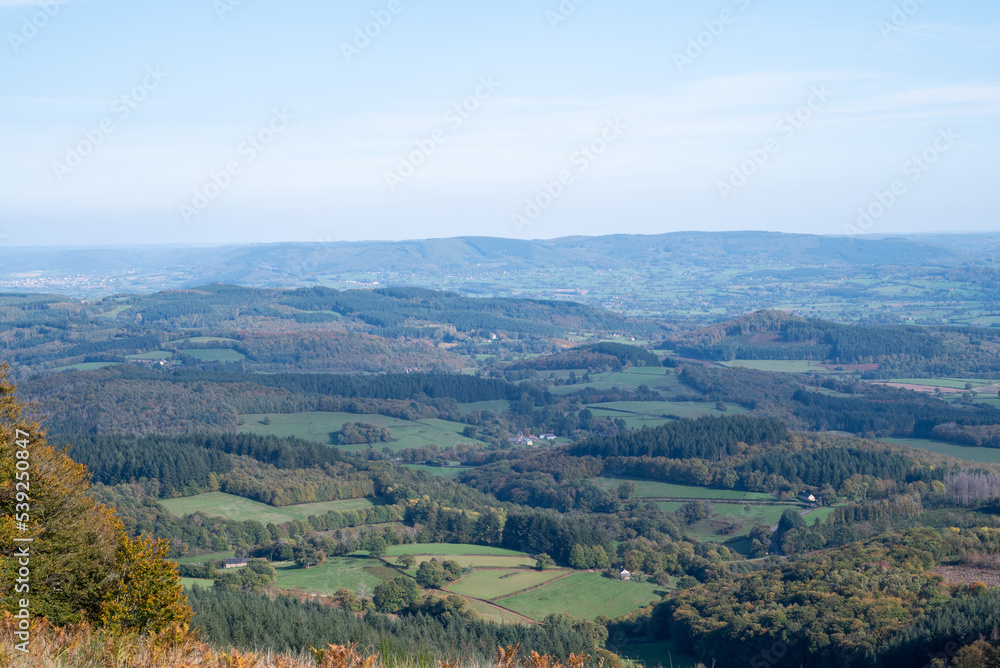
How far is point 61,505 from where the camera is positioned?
1919 centimetres

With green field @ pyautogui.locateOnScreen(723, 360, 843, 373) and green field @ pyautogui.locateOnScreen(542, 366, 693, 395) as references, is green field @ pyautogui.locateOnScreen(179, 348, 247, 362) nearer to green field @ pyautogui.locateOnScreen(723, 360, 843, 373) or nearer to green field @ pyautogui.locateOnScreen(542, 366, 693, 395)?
green field @ pyautogui.locateOnScreen(542, 366, 693, 395)

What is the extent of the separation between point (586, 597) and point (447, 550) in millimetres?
14523

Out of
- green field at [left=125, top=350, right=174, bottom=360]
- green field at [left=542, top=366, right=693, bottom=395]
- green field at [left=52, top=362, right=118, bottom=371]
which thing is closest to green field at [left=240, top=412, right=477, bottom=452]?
green field at [left=542, top=366, right=693, bottom=395]

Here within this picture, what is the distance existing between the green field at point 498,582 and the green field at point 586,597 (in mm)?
1034

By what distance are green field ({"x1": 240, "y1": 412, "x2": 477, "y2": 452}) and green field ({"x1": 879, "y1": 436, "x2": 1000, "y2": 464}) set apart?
54.6 m

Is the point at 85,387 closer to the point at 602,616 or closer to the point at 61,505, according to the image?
the point at 602,616

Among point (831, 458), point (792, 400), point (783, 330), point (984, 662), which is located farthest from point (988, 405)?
point (984, 662)

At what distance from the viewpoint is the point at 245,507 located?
77.5 meters

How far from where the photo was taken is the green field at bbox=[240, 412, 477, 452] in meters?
111

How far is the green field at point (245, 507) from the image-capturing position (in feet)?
243

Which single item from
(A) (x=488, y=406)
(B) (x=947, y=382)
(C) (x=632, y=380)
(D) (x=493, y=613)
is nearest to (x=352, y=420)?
(A) (x=488, y=406)

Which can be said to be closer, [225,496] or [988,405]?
[225,496]

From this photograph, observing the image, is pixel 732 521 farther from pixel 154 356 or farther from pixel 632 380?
pixel 154 356

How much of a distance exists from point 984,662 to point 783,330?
175857mm
